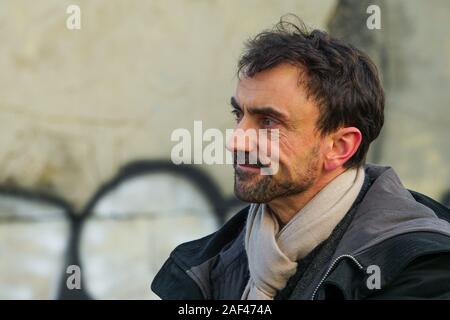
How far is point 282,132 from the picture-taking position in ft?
6.90

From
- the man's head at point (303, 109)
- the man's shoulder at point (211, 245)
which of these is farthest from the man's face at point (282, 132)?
the man's shoulder at point (211, 245)

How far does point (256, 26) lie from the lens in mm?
4438

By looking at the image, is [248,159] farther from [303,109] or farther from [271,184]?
[303,109]

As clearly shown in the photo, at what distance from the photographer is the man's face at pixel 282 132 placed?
2098mm

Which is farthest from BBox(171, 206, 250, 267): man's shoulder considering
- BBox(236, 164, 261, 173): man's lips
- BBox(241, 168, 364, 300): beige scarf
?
BBox(236, 164, 261, 173): man's lips

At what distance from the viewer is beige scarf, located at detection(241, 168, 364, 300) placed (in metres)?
2.05

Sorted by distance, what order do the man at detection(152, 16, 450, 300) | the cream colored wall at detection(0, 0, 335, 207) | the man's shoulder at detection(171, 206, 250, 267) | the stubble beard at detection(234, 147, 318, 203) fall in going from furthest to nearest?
the cream colored wall at detection(0, 0, 335, 207)
the man's shoulder at detection(171, 206, 250, 267)
the stubble beard at detection(234, 147, 318, 203)
the man at detection(152, 16, 450, 300)

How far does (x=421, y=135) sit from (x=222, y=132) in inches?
44.2

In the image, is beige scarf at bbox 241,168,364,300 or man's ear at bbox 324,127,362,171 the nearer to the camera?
beige scarf at bbox 241,168,364,300

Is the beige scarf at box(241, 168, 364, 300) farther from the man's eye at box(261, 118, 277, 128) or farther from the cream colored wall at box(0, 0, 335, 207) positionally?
the cream colored wall at box(0, 0, 335, 207)

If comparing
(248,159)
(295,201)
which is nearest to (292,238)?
(295,201)

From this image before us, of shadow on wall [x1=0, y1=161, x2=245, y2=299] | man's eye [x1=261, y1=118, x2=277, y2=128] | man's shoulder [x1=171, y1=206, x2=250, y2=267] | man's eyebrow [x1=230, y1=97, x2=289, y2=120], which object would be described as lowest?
shadow on wall [x1=0, y1=161, x2=245, y2=299]
